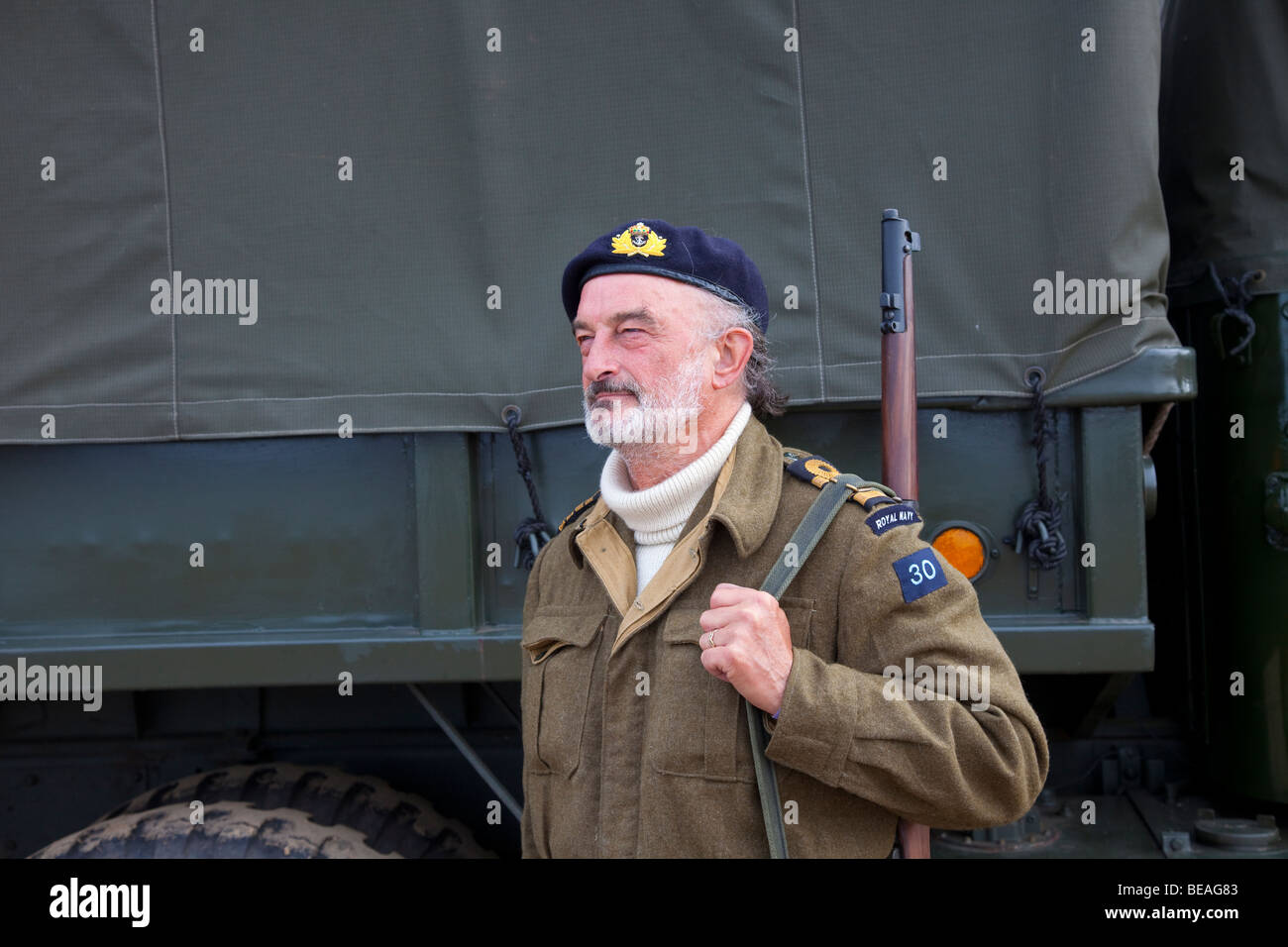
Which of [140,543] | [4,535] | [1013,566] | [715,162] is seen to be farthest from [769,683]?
[4,535]

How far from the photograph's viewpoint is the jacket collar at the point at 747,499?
4.87 feet

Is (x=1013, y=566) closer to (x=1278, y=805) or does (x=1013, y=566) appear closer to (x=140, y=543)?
(x=1278, y=805)

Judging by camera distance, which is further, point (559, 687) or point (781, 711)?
point (559, 687)

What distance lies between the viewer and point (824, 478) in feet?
5.17

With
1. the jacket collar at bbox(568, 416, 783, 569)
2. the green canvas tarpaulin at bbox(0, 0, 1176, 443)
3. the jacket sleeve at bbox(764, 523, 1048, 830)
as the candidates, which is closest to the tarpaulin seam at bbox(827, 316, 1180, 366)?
the green canvas tarpaulin at bbox(0, 0, 1176, 443)

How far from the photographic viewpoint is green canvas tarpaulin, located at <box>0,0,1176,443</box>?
7.29 ft

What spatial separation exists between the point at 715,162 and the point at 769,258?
9.5 inches

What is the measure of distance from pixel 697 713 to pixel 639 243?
72 centimetres

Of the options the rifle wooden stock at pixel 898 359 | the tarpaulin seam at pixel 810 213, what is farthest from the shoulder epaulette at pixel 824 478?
the tarpaulin seam at pixel 810 213

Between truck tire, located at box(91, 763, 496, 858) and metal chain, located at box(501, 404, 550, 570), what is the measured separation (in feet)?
2.47

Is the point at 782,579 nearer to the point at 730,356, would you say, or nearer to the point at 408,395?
the point at 730,356

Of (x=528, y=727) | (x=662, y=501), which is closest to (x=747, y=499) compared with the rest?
(x=662, y=501)

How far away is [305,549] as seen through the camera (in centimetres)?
234

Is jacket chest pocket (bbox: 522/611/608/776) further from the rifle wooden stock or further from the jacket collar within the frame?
the rifle wooden stock
